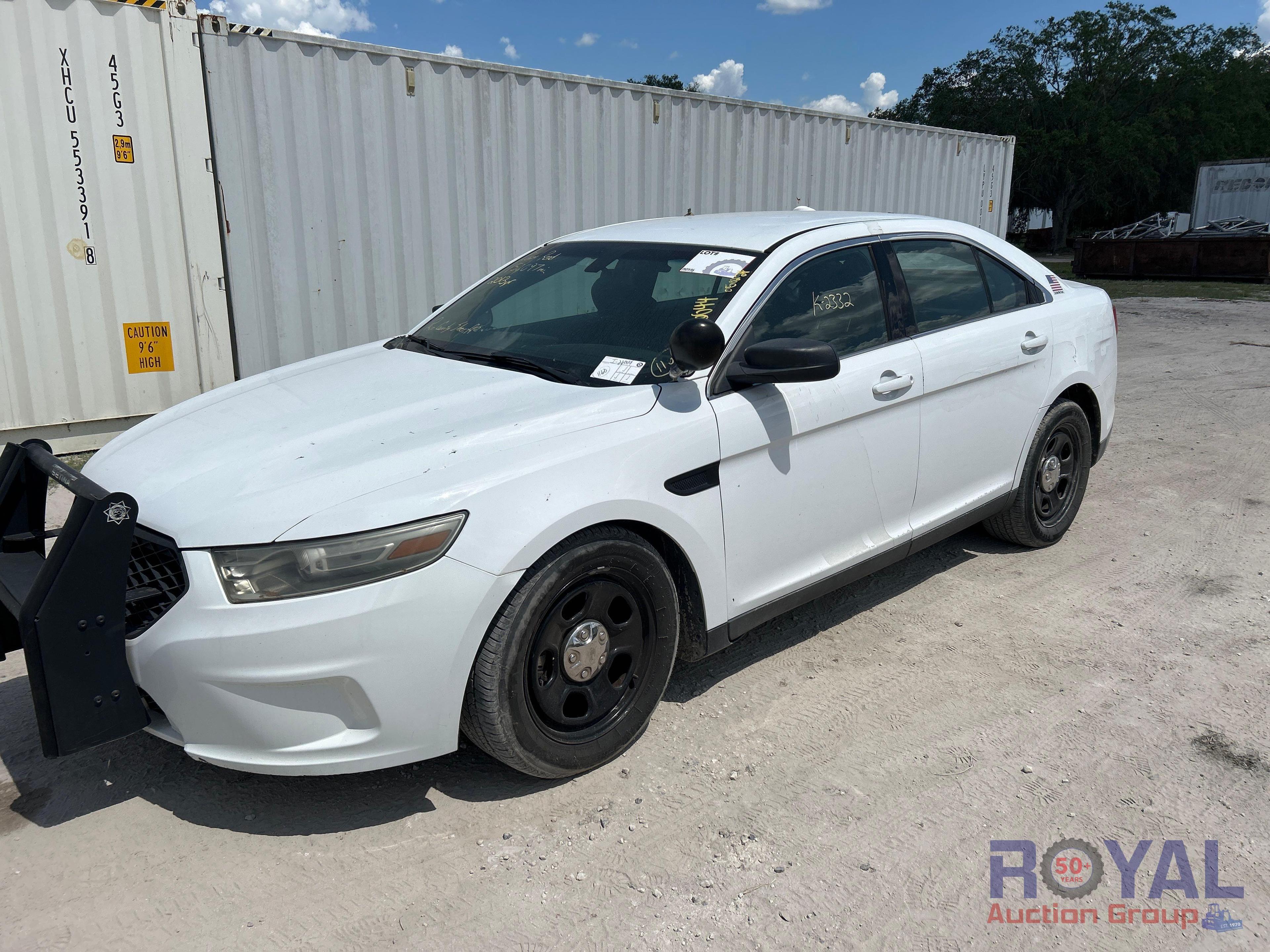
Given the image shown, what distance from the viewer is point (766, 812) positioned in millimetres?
2707

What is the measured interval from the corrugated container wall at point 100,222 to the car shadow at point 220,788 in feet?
12.8

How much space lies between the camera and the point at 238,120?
21.8ft

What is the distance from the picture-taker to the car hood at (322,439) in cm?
240

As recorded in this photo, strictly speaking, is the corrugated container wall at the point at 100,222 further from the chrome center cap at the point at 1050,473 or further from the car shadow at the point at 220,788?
the chrome center cap at the point at 1050,473

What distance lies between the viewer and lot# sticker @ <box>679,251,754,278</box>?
131 inches

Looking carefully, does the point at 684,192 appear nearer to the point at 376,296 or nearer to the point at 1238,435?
the point at 376,296

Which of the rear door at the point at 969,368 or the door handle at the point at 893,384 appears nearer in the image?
the door handle at the point at 893,384

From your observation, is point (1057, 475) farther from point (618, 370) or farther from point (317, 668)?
point (317, 668)

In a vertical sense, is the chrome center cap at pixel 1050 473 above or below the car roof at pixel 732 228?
below

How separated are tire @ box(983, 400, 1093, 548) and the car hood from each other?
2.37 m

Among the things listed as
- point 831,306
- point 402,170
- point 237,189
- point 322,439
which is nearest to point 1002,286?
point 831,306

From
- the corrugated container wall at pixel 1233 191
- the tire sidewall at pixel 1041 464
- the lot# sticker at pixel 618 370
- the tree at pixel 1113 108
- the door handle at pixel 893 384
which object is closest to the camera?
the lot# sticker at pixel 618 370

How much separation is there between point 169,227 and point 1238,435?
7894mm

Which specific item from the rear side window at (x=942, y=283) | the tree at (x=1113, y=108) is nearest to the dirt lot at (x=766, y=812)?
the rear side window at (x=942, y=283)
